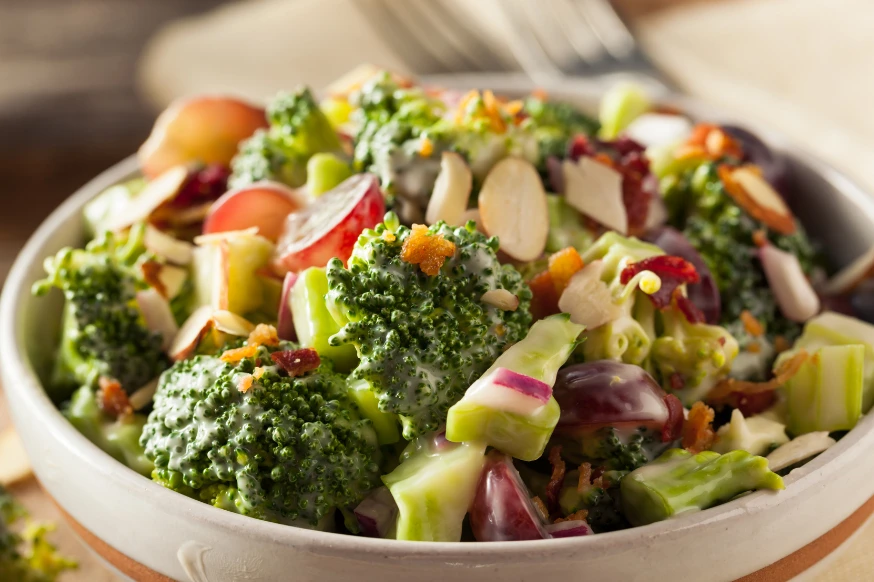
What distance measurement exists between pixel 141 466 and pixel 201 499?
202 millimetres

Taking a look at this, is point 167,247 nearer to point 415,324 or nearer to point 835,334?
point 415,324

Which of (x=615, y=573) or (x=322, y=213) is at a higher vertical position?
(x=322, y=213)

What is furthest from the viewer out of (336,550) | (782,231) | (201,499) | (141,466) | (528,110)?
(528,110)

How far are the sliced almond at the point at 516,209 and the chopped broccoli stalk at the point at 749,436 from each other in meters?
0.43

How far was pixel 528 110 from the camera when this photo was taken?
217 centimetres

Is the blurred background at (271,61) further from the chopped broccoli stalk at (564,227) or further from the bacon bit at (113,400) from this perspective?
the bacon bit at (113,400)

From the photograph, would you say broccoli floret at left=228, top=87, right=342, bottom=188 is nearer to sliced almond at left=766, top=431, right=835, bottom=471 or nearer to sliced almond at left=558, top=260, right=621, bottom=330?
sliced almond at left=558, top=260, right=621, bottom=330

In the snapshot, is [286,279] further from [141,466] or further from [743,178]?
[743,178]

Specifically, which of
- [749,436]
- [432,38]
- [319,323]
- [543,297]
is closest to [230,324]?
[319,323]

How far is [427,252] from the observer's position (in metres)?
1.32

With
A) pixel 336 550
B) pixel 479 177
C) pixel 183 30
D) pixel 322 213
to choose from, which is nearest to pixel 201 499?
pixel 336 550

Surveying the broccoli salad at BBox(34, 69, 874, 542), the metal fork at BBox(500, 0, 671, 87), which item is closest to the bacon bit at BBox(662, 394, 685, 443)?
the broccoli salad at BBox(34, 69, 874, 542)

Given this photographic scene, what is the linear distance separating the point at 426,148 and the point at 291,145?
0.39 metres

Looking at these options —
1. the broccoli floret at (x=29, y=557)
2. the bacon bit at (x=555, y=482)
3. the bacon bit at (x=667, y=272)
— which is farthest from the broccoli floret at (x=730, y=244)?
the broccoli floret at (x=29, y=557)
